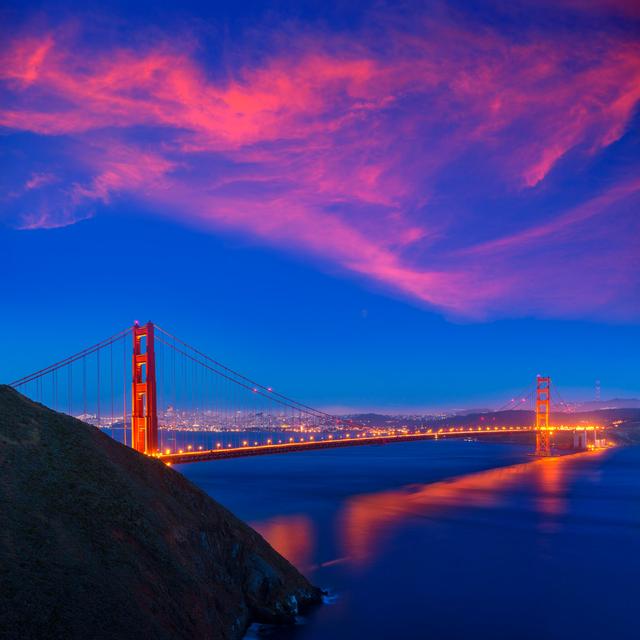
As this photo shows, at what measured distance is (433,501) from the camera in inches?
2157

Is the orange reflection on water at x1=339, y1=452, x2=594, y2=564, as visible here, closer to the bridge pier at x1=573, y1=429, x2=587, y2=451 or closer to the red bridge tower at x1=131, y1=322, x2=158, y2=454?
the red bridge tower at x1=131, y1=322, x2=158, y2=454

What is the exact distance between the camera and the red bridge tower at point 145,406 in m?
37.6

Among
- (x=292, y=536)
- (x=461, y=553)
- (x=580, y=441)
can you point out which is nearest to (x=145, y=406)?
(x=292, y=536)

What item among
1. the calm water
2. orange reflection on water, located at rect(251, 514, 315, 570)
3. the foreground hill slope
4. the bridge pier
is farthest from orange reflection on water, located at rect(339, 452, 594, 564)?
the bridge pier

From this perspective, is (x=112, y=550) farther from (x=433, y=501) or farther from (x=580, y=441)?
(x=580, y=441)

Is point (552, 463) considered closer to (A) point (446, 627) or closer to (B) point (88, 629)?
(A) point (446, 627)

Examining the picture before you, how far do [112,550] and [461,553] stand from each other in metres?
23.4

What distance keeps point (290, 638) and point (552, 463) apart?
86.4 meters

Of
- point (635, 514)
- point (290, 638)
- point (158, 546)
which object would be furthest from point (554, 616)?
point (635, 514)

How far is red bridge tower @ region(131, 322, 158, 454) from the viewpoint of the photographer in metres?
37.6

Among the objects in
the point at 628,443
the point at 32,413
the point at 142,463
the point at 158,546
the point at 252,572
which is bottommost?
the point at 628,443

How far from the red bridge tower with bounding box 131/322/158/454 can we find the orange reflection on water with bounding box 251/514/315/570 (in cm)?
969

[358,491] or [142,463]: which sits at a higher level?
[142,463]

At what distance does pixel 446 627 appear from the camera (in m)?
21.3
